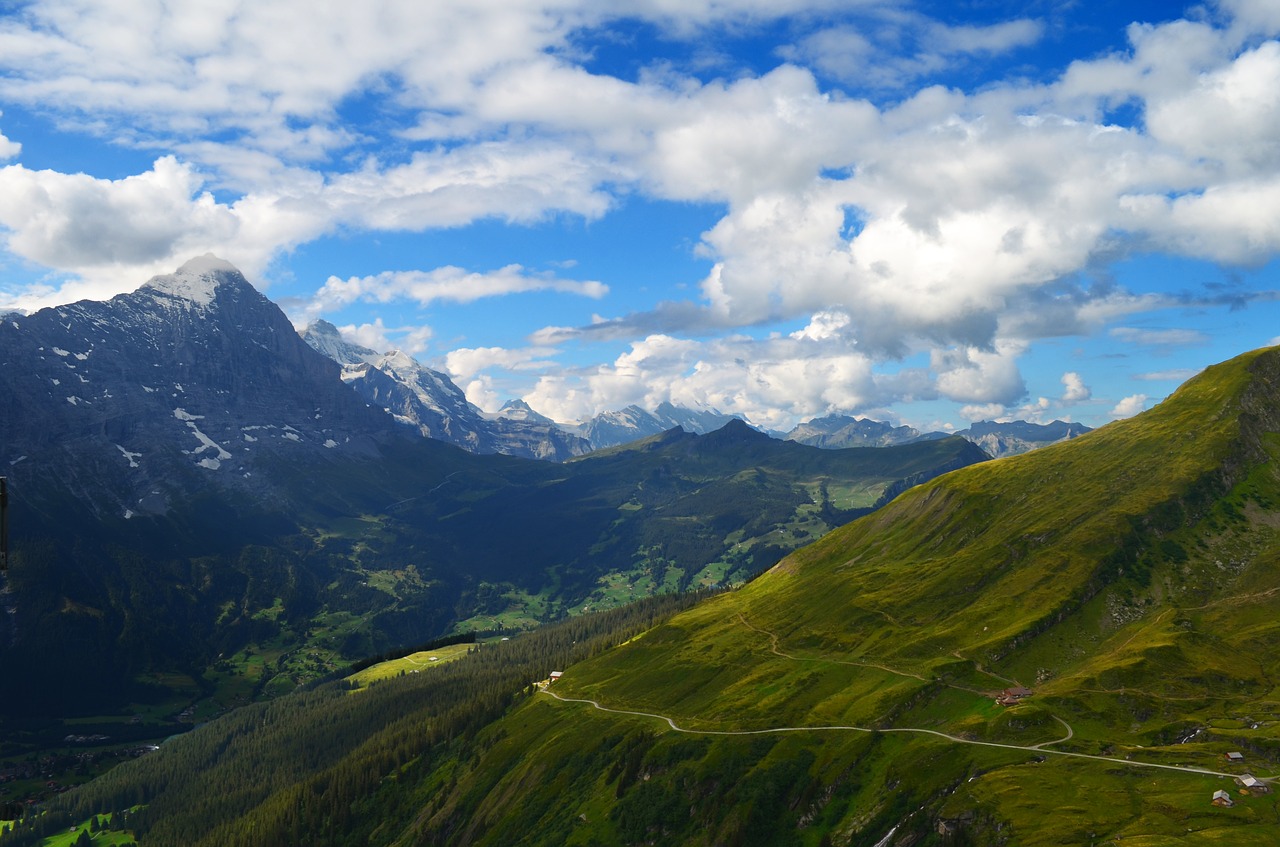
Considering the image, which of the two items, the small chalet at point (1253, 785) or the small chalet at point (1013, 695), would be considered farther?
the small chalet at point (1013, 695)

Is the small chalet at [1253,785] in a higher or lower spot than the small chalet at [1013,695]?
higher

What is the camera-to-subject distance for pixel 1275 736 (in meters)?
122

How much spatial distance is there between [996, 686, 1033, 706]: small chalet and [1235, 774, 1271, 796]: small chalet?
51186mm

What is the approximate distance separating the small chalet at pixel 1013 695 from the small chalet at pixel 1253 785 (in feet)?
168

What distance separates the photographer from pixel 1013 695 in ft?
546

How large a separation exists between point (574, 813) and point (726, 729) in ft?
145

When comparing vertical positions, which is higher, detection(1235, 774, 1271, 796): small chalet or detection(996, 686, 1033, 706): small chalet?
detection(1235, 774, 1271, 796): small chalet

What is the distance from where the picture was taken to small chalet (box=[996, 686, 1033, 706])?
162 metres

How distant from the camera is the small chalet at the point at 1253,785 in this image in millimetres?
106331

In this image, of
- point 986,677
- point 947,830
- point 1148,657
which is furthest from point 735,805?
point 1148,657

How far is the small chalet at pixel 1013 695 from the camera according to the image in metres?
162

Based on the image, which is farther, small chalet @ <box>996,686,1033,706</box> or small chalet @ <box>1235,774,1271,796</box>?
small chalet @ <box>996,686,1033,706</box>

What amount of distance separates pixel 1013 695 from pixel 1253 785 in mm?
59875

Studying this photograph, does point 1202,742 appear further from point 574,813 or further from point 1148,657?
point 574,813
